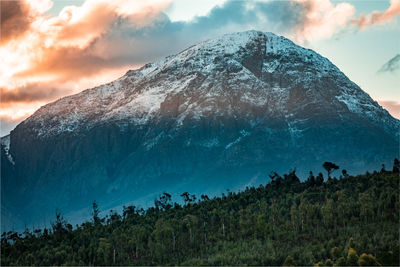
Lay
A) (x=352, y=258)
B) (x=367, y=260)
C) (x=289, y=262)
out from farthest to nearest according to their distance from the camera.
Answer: (x=289, y=262)
(x=352, y=258)
(x=367, y=260)

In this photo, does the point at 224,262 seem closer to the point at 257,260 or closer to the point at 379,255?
the point at 257,260

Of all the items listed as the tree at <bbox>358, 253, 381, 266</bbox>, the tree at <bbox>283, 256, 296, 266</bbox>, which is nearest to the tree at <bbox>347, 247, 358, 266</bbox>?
the tree at <bbox>358, 253, 381, 266</bbox>

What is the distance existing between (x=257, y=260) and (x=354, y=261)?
105 ft

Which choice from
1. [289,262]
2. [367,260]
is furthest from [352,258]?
[289,262]

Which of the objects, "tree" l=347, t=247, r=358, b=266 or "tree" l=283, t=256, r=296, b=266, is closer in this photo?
"tree" l=347, t=247, r=358, b=266

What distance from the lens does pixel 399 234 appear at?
650 feet

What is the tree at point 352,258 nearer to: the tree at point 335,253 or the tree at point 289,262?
the tree at point 335,253

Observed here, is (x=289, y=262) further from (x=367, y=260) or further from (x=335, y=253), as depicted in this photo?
(x=367, y=260)

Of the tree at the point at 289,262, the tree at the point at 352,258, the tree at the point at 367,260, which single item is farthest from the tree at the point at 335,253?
the tree at the point at 367,260

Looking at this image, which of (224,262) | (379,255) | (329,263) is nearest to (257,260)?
(224,262)

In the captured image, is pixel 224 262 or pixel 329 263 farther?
pixel 224 262

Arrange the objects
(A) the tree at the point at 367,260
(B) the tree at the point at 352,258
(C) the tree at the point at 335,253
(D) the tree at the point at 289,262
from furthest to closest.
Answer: (C) the tree at the point at 335,253 → (D) the tree at the point at 289,262 → (B) the tree at the point at 352,258 → (A) the tree at the point at 367,260

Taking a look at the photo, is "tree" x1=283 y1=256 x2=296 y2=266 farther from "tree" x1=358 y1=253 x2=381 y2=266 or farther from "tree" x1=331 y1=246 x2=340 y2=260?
"tree" x1=358 y1=253 x2=381 y2=266

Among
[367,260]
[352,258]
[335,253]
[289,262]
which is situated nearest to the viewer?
[367,260]
